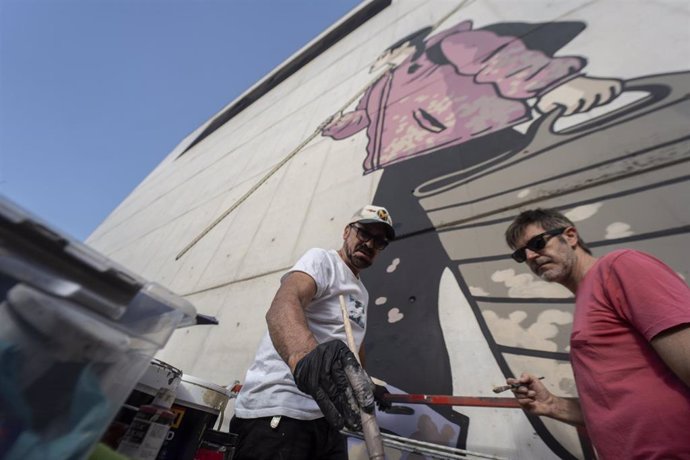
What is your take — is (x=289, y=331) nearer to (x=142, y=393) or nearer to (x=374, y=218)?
(x=142, y=393)

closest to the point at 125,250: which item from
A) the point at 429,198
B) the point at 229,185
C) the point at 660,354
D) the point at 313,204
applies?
the point at 229,185

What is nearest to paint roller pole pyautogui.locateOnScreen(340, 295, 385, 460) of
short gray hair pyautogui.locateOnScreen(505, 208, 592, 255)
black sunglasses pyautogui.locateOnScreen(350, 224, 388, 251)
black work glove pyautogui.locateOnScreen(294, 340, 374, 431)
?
black work glove pyautogui.locateOnScreen(294, 340, 374, 431)

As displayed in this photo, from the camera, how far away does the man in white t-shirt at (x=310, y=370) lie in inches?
34.6

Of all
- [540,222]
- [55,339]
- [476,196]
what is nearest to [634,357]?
[540,222]

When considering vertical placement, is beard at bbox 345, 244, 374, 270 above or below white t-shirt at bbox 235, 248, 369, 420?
above

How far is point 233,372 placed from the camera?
2.42 metres

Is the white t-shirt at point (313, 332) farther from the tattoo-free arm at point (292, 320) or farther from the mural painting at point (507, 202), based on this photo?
the mural painting at point (507, 202)

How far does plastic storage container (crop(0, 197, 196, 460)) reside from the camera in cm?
39

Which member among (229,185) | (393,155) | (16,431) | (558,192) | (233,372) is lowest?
(16,431)

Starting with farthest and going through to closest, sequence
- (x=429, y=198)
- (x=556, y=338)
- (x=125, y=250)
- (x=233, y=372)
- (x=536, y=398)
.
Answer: (x=125, y=250) < (x=429, y=198) < (x=233, y=372) < (x=556, y=338) < (x=536, y=398)

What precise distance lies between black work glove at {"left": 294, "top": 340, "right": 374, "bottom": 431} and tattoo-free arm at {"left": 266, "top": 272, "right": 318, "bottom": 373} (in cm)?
7

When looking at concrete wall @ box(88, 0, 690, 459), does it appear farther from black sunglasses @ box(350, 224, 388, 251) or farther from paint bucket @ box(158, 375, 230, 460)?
paint bucket @ box(158, 375, 230, 460)

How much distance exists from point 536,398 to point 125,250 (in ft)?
26.4

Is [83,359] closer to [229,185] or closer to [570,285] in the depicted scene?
[570,285]
